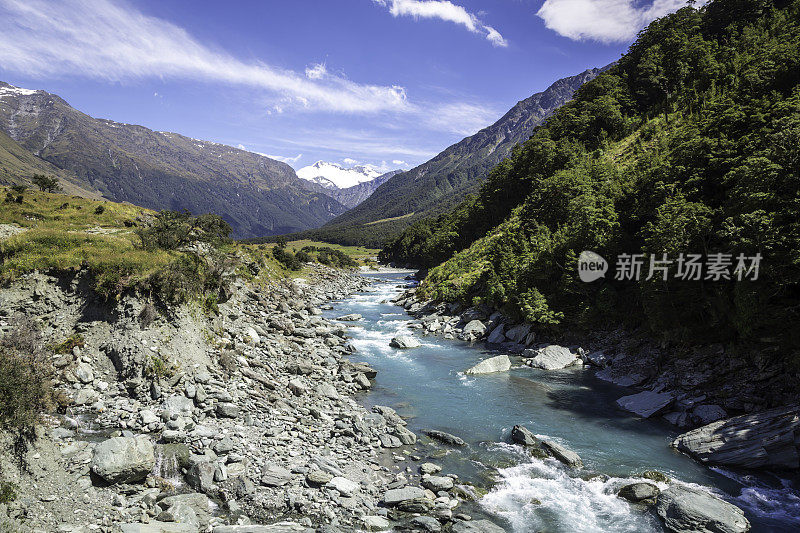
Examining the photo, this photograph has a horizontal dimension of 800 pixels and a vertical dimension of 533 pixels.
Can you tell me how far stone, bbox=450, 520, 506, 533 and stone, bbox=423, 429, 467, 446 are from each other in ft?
19.1

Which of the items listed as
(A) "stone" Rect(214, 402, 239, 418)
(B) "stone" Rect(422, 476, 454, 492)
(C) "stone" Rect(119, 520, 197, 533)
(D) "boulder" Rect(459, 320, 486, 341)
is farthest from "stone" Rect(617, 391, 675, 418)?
(C) "stone" Rect(119, 520, 197, 533)

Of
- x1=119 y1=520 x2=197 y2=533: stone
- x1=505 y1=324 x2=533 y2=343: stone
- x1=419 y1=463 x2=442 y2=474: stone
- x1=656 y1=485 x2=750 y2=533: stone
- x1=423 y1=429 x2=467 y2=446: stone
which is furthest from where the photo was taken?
x1=505 y1=324 x2=533 y2=343: stone

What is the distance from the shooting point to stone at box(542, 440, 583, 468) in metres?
17.0

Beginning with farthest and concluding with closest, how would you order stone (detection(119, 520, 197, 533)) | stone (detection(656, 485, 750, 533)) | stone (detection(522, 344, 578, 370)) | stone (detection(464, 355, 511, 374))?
stone (detection(522, 344, 578, 370)) < stone (detection(464, 355, 511, 374)) < stone (detection(656, 485, 750, 533)) < stone (detection(119, 520, 197, 533))

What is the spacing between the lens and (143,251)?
24.0 meters

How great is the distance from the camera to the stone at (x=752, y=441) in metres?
16.2

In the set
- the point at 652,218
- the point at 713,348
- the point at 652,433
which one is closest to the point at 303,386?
the point at 652,433

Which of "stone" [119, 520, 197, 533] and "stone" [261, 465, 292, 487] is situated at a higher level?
"stone" [119, 520, 197, 533]

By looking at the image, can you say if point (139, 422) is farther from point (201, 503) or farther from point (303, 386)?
point (303, 386)

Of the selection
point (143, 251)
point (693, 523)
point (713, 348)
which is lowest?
point (693, 523)

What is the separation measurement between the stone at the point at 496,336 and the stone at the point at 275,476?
29.1m

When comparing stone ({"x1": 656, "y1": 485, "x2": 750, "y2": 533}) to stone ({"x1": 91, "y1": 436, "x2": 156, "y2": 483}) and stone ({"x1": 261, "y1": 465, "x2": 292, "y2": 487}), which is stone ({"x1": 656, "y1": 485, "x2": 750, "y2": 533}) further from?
stone ({"x1": 91, "y1": 436, "x2": 156, "y2": 483})

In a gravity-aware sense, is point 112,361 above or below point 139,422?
above

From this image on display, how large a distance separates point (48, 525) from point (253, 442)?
22.1 ft
